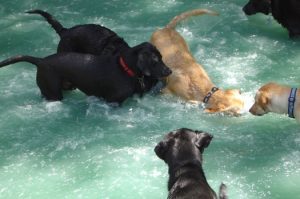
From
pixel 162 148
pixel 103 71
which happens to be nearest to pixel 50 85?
pixel 103 71

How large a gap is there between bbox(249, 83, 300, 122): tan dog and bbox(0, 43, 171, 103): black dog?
1168 millimetres

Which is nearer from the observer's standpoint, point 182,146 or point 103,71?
point 182,146

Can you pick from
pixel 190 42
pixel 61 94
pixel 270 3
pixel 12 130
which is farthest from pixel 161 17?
pixel 12 130

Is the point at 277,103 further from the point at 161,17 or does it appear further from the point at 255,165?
the point at 161,17

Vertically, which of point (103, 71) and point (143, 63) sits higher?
point (143, 63)

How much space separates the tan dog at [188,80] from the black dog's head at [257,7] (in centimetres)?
182

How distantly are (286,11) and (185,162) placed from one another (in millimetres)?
4066

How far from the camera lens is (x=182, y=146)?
4.78 meters

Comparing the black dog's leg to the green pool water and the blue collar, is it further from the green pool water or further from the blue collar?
the blue collar

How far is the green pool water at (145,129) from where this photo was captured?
5520mm

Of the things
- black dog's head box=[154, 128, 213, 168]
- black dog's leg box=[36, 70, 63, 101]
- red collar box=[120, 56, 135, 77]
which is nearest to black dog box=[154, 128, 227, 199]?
black dog's head box=[154, 128, 213, 168]

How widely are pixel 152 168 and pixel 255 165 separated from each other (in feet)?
3.55

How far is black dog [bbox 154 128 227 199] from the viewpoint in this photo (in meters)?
4.49

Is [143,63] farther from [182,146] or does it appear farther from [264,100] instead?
[182,146]
